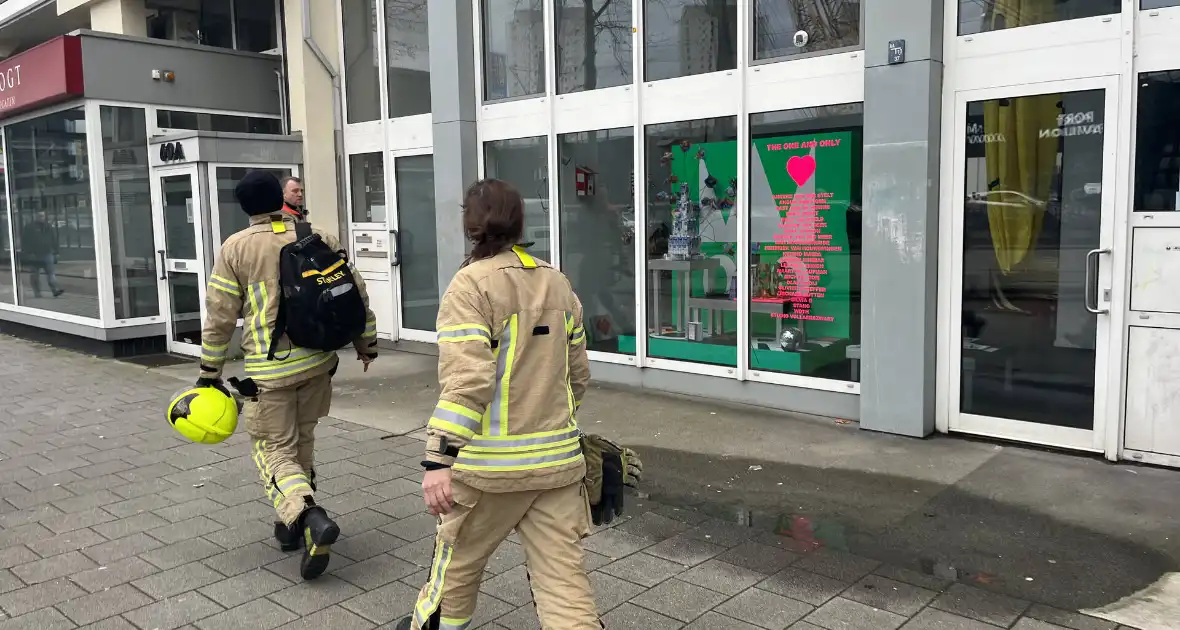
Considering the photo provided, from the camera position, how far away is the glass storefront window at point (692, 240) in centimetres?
759

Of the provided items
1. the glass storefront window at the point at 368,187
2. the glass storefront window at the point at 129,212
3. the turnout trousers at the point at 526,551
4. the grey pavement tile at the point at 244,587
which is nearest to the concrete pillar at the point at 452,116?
the glass storefront window at the point at 368,187

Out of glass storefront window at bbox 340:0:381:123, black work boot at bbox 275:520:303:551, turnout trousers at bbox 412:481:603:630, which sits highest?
glass storefront window at bbox 340:0:381:123

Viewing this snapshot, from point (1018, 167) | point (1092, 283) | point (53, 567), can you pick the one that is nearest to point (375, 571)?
point (53, 567)

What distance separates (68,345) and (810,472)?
34.3ft

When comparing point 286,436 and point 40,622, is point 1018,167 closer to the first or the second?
point 286,436

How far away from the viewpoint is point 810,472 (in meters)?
5.68

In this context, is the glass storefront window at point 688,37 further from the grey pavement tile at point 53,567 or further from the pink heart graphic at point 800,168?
the grey pavement tile at point 53,567

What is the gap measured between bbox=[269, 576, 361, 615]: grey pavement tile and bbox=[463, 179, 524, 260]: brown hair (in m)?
1.87

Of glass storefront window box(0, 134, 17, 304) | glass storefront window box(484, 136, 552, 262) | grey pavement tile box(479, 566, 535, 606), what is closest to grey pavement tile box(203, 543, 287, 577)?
grey pavement tile box(479, 566, 535, 606)

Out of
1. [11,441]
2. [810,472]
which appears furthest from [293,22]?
[810,472]

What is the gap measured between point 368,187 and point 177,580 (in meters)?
7.49

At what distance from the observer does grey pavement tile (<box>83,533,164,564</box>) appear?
14.8 feet

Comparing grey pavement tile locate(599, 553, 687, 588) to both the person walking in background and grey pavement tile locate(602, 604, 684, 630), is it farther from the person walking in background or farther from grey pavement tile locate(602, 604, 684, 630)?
the person walking in background

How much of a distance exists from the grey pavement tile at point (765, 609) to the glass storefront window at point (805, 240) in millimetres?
3271
